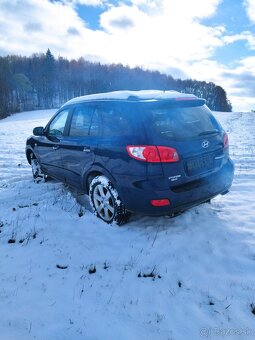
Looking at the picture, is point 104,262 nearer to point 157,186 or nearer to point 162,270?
point 162,270

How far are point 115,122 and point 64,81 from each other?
89.5 meters

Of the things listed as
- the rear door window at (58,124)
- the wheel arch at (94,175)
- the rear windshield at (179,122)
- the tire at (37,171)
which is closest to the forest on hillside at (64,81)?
the tire at (37,171)

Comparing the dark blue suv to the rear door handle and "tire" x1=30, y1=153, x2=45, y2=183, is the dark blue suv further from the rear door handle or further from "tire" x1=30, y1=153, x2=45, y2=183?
"tire" x1=30, y1=153, x2=45, y2=183

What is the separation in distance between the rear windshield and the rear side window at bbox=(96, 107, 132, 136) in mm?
314

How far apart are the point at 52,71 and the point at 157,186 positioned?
3333 inches

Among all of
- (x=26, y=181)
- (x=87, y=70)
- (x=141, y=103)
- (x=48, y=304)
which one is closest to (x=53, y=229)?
(x=48, y=304)

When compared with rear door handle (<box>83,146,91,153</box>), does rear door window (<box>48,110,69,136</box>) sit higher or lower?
higher

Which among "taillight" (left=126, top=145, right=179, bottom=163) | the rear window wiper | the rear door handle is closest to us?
"taillight" (left=126, top=145, right=179, bottom=163)

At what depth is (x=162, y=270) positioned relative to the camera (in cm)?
328

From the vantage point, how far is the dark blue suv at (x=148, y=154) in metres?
→ 3.66

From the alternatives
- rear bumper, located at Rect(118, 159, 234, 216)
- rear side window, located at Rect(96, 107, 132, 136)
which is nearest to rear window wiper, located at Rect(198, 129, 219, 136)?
rear bumper, located at Rect(118, 159, 234, 216)

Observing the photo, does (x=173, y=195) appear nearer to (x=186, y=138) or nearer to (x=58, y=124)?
(x=186, y=138)

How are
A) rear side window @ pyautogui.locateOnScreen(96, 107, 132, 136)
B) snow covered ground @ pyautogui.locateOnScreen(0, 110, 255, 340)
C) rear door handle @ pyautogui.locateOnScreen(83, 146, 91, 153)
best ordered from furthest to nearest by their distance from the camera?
rear door handle @ pyautogui.locateOnScreen(83, 146, 91, 153) → rear side window @ pyautogui.locateOnScreen(96, 107, 132, 136) → snow covered ground @ pyautogui.locateOnScreen(0, 110, 255, 340)

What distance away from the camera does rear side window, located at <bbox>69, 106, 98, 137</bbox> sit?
4.53 m
